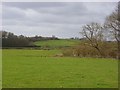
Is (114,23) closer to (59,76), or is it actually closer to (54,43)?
(54,43)

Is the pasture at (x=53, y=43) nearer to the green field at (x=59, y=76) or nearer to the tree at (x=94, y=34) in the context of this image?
the tree at (x=94, y=34)

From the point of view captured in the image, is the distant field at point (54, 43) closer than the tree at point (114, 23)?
No

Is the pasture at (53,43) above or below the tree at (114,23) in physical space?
below

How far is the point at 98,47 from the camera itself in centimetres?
7238

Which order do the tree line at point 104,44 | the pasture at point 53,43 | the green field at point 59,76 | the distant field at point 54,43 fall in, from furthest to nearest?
the distant field at point 54,43
the pasture at point 53,43
the tree line at point 104,44
the green field at point 59,76

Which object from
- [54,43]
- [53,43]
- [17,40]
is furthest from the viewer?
[54,43]

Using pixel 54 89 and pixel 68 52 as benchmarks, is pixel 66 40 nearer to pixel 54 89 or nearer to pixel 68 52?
pixel 68 52

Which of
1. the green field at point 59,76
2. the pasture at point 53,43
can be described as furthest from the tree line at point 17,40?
the green field at point 59,76

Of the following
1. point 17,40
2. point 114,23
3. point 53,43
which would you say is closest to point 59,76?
point 114,23

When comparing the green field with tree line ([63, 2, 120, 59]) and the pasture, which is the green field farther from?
the pasture

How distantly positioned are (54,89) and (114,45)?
176ft

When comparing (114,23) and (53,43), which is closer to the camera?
(114,23)

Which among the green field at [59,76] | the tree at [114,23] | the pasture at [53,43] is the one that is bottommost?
the green field at [59,76]

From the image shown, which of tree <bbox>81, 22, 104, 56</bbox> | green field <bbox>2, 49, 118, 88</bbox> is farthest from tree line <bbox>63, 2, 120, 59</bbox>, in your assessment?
green field <bbox>2, 49, 118, 88</bbox>
